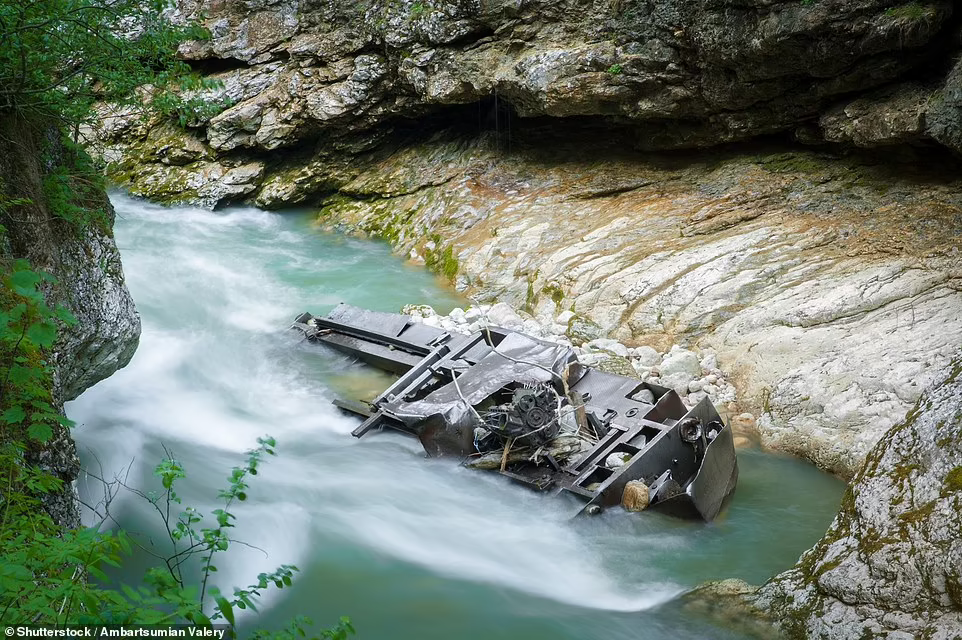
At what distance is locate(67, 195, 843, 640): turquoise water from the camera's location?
635cm

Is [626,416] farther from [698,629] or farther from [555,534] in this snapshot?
[698,629]

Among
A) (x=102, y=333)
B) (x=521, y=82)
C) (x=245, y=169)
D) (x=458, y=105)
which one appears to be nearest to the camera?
(x=102, y=333)

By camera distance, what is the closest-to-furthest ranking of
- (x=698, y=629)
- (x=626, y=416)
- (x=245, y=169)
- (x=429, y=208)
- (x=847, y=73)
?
1. (x=698, y=629)
2. (x=626, y=416)
3. (x=847, y=73)
4. (x=429, y=208)
5. (x=245, y=169)

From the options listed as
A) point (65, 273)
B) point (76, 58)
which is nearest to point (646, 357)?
point (65, 273)

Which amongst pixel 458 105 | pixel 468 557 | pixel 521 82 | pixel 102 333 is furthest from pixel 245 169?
pixel 468 557

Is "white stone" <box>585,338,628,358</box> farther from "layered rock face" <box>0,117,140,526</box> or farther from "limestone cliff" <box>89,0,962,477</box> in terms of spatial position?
"layered rock face" <box>0,117,140,526</box>

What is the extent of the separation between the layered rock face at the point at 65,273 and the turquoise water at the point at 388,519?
5.52 feet

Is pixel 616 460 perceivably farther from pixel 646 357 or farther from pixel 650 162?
pixel 650 162

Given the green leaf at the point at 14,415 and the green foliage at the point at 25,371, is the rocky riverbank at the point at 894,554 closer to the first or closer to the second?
the green foliage at the point at 25,371

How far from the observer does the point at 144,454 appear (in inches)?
330

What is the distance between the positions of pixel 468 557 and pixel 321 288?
831cm

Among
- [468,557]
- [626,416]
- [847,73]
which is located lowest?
[468,557]

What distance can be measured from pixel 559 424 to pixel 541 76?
8.21 metres

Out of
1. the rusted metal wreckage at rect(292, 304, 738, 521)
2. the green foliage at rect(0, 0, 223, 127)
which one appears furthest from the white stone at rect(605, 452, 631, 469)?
the green foliage at rect(0, 0, 223, 127)
